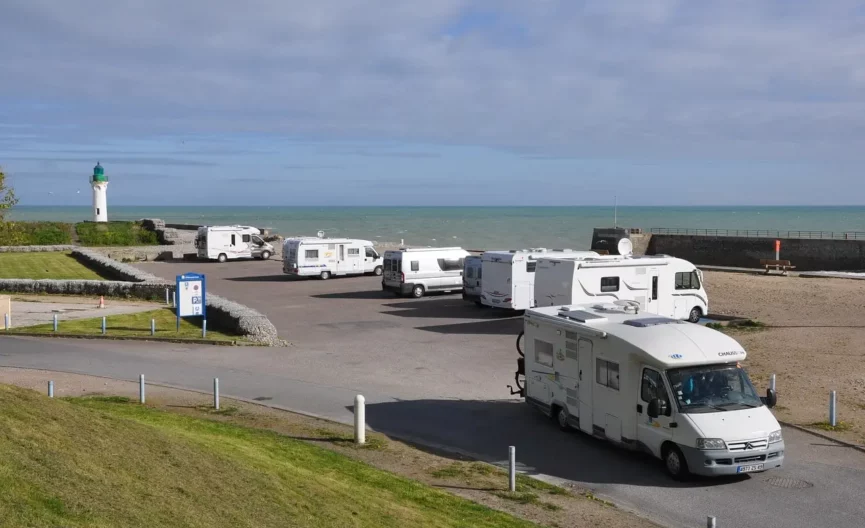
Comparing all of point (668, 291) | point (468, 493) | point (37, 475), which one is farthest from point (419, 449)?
point (668, 291)

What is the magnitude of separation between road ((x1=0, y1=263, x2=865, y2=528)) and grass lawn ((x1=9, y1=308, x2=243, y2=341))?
1063 millimetres

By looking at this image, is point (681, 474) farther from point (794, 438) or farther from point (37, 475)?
point (37, 475)

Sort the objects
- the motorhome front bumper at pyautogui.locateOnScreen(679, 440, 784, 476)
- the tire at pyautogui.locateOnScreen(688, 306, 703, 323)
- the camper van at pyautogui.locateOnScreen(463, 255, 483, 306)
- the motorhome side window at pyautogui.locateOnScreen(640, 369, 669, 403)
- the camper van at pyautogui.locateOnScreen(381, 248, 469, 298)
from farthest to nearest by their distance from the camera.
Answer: the camper van at pyautogui.locateOnScreen(381, 248, 469, 298) < the camper van at pyautogui.locateOnScreen(463, 255, 483, 306) < the tire at pyautogui.locateOnScreen(688, 306, 703, 323) < the motorhome side window at pyautogui.locateOnScreen(640, 369, 669, 403) < the motorhome front bumper at pyautogui.locateOnScreen(679, 440, 784, 476)

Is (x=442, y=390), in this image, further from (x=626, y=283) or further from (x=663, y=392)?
(x=626, y=283)

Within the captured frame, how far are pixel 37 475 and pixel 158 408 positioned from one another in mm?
9156

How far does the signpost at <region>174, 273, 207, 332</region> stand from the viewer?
25312mm

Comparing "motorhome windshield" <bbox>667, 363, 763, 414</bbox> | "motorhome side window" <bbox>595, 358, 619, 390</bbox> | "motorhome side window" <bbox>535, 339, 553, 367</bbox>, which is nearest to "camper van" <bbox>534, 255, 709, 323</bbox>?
"motorhome side window" <bbox>535, 339, 553, 367</bbox>

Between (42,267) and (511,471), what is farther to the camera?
(42,267)

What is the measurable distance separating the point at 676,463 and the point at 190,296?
56.6 feet

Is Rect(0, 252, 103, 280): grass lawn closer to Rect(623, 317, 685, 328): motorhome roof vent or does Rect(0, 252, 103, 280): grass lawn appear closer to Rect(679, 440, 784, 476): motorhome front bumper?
Rect(623, 317, 685, 328): motorhome roof vent

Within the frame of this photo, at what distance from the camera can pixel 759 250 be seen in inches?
2446

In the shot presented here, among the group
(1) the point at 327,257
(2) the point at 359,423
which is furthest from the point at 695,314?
(1) the point at 327,257

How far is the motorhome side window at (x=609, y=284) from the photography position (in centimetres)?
2550

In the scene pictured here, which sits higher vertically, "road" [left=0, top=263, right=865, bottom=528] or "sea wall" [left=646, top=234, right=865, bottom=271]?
"sea wall" [left=646, top=234, right=865, bottom=271]
